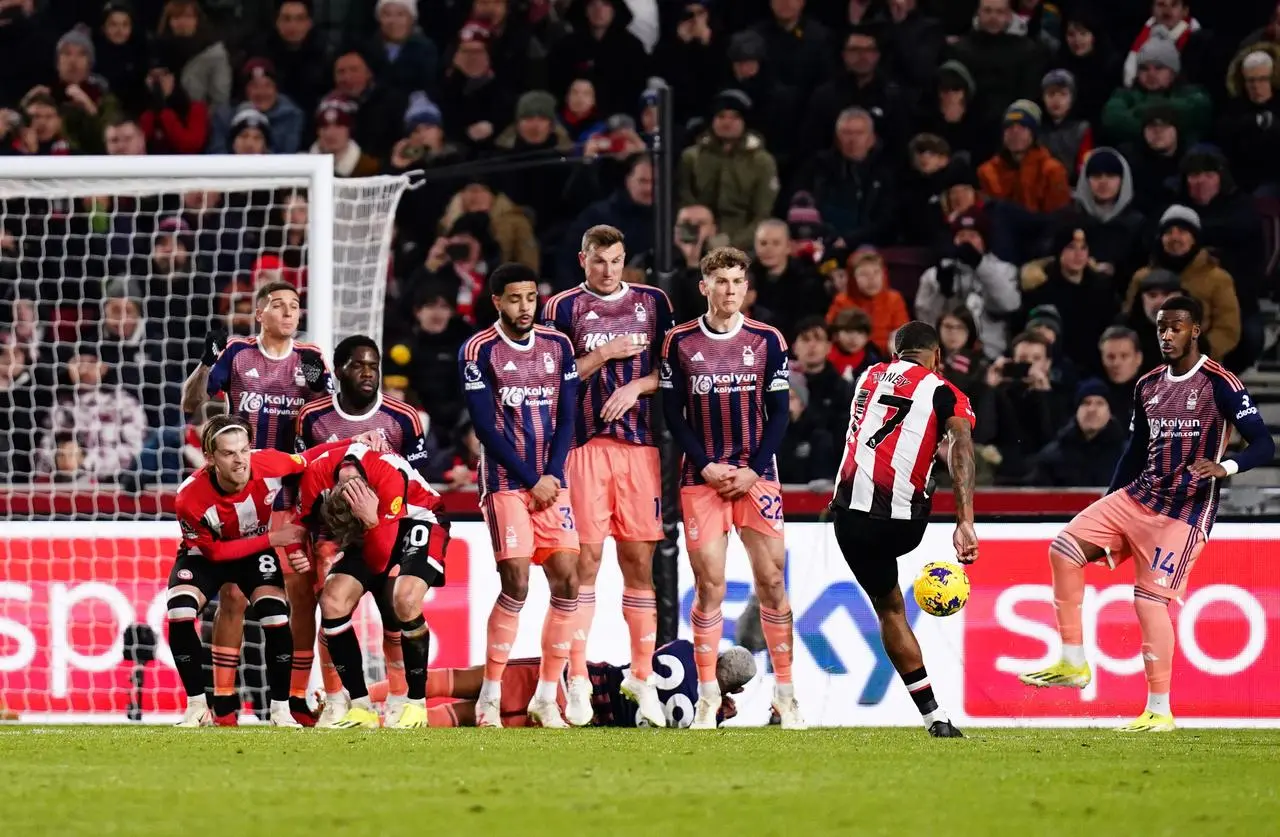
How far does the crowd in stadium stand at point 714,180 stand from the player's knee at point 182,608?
2.81m

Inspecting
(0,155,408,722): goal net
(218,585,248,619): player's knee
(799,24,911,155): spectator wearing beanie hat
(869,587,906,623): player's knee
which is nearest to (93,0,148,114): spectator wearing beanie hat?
(0,155,408,722): goal net

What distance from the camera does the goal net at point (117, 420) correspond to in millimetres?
10555

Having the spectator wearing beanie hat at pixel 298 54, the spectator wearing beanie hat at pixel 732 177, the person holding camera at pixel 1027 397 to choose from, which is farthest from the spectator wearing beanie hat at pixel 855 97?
the spectator wearing beanie hat at pixel 298 54

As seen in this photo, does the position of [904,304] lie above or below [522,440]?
above

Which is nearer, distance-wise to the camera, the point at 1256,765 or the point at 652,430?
the point at 1256,765

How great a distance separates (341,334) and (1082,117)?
6.19 m

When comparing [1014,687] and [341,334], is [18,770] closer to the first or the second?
[341,334]

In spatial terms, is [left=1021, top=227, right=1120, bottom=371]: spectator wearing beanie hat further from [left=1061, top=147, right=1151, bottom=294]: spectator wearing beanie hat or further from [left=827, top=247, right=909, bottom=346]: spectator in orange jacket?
[left=827, top=247, right=909, bottom=346]: spectator in orange jacket

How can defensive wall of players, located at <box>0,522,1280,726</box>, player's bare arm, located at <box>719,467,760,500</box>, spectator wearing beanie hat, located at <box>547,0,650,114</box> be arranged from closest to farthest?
player's bare arm, located at <box>719,467,760,500</box> < defensive wall of players, located at <box>0,522,1280,726</box> < spectator wearing beanie hat, located at <box>547,0,650,114</box>

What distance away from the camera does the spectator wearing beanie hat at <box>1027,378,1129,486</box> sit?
11.9 meters

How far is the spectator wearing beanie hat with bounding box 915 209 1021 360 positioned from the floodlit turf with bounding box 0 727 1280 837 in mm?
4874

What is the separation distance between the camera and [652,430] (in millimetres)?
10297

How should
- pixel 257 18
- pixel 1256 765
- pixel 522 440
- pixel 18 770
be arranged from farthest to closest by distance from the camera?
1. pixel 257 18
2. pixel 522 440
3. pixel 1256 765
4. pixel 18 770

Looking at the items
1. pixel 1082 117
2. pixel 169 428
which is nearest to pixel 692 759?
pixel 169 428
